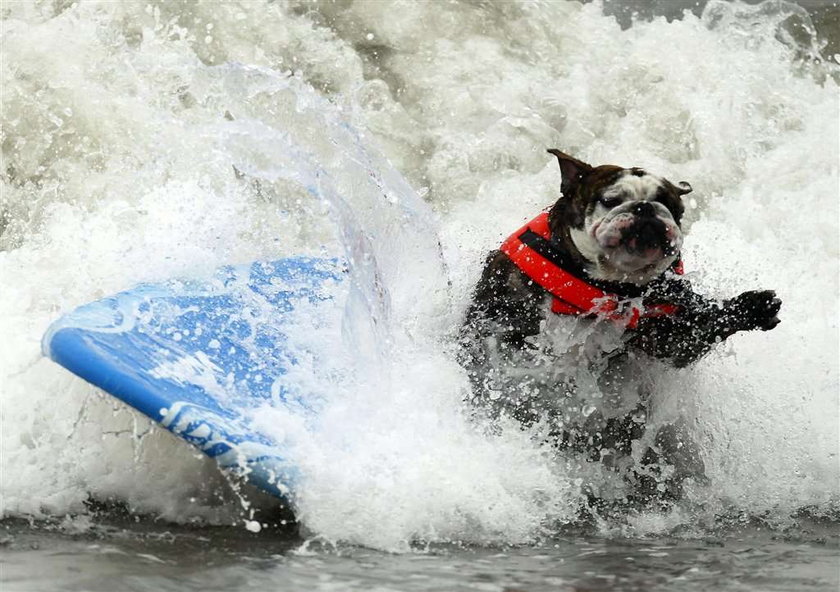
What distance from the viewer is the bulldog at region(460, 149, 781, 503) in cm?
435

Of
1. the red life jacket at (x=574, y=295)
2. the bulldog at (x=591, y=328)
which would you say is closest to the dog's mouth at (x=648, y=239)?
the bulldog at (x=591, y=328)

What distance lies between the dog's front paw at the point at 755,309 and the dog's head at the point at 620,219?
0.27 meters

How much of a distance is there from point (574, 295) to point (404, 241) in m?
0.79

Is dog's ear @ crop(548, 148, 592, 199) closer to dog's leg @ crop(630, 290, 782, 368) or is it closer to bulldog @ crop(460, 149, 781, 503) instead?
bulldog @ crop(460, 149, 781, 503)

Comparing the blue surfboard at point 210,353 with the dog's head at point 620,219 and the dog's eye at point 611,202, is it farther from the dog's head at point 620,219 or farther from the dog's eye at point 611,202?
the dog's eye at point 611,202

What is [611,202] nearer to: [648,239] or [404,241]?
[648,239]

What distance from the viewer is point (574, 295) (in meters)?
4.46

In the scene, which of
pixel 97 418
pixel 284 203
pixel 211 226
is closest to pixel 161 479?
pixel 97 418

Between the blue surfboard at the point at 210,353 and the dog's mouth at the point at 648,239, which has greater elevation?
the dog's mouth at the point at 648,239

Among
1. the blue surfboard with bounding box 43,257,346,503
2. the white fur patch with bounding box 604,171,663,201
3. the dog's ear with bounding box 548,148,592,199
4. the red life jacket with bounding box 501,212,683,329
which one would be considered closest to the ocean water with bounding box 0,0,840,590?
the blue surfboard with bounding box 43,257,346,503

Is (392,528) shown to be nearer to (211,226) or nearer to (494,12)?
(211,226)

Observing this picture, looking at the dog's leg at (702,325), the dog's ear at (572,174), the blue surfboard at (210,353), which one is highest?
the dog's ear at (572,174)

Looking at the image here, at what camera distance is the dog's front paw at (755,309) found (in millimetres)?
4248

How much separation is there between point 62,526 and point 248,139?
1951mm
